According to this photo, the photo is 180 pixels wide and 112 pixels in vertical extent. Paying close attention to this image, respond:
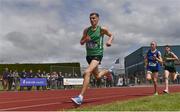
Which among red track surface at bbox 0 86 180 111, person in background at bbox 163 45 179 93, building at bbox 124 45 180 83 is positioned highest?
building at bbox 124 45 180 83

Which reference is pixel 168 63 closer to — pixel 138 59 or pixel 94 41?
pixel 94 41

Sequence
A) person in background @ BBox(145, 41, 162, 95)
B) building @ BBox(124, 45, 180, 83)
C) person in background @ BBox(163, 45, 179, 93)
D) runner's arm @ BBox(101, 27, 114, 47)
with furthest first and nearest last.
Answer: building @ BBox(124, 45, 180, 83) → person in background @ BBox(163, 45, 179, 93) → person in background @ BBox(145, 41, 162, 95) → runner's arm @ BBox(101, 27, 114, 47)

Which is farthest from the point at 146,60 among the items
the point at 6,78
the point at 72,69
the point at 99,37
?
the point at 72,69

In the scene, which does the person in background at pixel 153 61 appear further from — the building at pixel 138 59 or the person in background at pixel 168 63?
the building at pixel 138 59

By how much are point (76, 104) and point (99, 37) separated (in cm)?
160

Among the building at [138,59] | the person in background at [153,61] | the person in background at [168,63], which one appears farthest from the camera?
the building at [138,59]

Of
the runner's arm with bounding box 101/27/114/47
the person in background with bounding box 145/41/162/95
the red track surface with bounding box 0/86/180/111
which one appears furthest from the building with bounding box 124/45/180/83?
the runner's arm with bounding box 101/27/114/47

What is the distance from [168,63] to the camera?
16.3m

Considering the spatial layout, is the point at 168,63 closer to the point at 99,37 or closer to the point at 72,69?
the point at 99,37

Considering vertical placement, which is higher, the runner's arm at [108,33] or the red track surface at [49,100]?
the runner's arm at [108,33]

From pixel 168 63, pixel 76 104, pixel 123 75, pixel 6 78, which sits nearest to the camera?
pixel 76 104

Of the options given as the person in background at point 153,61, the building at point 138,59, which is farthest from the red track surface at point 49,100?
the building at point 138,59

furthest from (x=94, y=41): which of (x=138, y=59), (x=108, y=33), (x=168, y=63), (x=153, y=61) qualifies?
(x=138, y=59)

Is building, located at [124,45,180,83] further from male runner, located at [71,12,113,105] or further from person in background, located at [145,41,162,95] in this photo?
male runner, located at [71,12,113,105]
